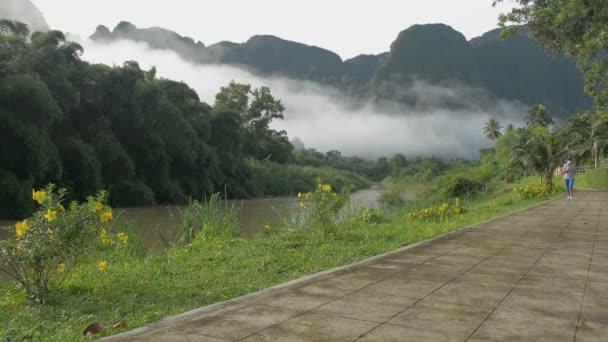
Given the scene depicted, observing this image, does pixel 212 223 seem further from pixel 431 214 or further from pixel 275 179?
pixel 275 179

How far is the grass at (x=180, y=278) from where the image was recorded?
3898 mm

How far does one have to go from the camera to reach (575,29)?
36.1 ft

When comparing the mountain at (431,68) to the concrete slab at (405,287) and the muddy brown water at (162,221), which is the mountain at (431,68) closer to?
the muddy brown water at (162,221)

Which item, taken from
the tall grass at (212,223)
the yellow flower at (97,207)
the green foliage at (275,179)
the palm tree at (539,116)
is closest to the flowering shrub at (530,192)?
the tall grass at (212,223)

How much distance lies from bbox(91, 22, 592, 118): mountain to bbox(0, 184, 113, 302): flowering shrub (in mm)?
150261

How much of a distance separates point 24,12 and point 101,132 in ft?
284

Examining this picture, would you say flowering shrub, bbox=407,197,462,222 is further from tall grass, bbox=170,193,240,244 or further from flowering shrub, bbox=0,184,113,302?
flowering shrub, bbox=0,184,113,302

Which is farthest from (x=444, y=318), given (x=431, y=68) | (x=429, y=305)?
(x=431, y=68)

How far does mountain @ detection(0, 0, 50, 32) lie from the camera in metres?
91.0

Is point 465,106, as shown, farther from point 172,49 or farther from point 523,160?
point 523,160

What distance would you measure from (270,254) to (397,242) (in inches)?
A: 78.5

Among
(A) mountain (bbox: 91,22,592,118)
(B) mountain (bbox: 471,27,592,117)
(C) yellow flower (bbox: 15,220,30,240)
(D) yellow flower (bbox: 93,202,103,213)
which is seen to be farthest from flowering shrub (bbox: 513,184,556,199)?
(B) mountain (bbox: 471,27,592,117)

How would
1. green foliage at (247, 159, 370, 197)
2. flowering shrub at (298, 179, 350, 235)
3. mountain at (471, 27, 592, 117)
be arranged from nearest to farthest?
flowering shrub at (298, 179, 350, 235) → green foliage at (247, 159, 370, 197) → mountain at (471, 27, 592, 117)

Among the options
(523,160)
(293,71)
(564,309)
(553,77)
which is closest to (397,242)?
(564,309)
